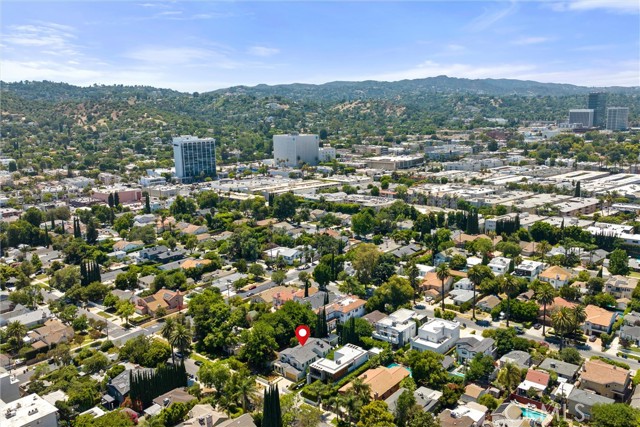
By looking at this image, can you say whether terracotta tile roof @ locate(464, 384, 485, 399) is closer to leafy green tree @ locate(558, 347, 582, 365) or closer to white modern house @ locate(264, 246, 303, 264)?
leafy green tree @ locate(558, 347, 582, 365)

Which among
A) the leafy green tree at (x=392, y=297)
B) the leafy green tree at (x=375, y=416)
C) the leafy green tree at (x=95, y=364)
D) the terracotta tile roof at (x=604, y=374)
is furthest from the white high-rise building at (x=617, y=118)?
the leafy green tree at (x=95, y=364)

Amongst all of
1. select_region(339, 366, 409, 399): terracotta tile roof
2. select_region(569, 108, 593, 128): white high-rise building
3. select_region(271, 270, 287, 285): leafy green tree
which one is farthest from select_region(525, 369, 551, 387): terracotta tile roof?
select_region(569, 108, 593, 128): white high-rise building

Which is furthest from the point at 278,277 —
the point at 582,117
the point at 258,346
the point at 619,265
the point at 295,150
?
the point at 582,117

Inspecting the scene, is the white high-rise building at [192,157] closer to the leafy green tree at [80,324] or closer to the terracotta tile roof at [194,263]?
the terracotta tile roof at [194,263]

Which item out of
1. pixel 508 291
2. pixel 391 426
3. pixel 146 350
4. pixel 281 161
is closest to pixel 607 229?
pixel 508 291

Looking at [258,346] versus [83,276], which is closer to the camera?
[258,346]

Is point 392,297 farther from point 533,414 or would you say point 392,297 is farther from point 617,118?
point 617,118
